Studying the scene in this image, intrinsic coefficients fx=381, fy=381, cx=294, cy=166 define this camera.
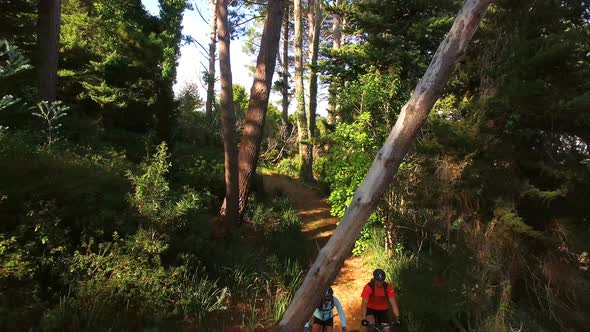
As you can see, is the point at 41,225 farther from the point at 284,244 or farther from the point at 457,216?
the point at 457,216

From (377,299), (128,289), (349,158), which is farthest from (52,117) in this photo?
(377,299)

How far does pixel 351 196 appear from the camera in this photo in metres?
Result: 8.45

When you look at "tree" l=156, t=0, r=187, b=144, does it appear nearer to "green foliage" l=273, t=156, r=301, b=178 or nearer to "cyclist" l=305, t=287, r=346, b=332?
"green foliage" l=273, t=156, r=301, b=178

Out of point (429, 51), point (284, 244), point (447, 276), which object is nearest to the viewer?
point (447, 276)

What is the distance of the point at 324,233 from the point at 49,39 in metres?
8.74

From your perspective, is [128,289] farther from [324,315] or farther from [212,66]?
[212,66]

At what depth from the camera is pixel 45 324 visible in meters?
4.29

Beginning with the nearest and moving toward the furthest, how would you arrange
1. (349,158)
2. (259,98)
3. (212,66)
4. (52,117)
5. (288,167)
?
1. (52,117)
2. (349,158)
3. (259,98)
4. (288,167)
5. (212,66)

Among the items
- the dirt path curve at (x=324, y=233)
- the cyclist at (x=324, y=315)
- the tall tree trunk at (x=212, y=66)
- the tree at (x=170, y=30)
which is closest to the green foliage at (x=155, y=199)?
the cyclist at (x=324, y=315)

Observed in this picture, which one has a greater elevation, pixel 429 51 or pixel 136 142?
pixel 429 51

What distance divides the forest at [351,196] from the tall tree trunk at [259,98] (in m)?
0.04

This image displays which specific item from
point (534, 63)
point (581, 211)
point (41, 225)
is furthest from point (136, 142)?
point (581, 211)

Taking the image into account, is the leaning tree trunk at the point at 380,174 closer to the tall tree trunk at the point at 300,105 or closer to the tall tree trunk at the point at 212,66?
the tall tree trunk at the point at 300,105

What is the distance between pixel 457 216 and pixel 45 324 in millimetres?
7150
